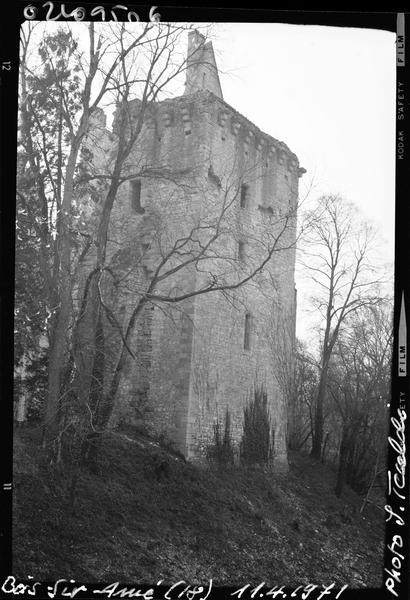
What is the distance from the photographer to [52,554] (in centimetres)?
891

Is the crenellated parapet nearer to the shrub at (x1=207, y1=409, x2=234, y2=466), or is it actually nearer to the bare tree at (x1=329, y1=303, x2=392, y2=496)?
the bare tree at (x1=329, y1=303, x2=392, y2=496)

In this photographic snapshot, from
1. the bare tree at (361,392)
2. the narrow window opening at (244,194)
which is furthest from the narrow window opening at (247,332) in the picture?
the narrow window opening at (244,194)

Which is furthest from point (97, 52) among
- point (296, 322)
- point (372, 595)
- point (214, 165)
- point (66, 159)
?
point (372, 595)

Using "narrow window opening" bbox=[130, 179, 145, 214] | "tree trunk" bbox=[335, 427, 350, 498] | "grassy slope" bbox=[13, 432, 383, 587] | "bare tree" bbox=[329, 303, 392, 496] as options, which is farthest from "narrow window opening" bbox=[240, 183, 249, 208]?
"tree trunk" bbox=[335, 427, 350, 498]

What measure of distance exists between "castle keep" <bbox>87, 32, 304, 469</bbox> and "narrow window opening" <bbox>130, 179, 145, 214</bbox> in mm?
19

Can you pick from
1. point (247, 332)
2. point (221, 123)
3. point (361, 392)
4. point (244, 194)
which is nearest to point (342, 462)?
point (361, 392)

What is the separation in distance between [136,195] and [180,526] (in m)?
5.36

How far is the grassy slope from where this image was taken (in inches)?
361

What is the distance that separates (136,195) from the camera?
477 inches

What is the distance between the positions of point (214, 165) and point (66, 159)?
3.17 m

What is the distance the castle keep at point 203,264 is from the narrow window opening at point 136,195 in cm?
2

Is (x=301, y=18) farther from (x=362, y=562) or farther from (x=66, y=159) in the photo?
(x=362, y=562)

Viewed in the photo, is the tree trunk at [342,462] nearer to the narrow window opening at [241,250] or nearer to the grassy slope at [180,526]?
the grassy slope at [180,526]

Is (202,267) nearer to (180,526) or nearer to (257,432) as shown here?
(257,432)
